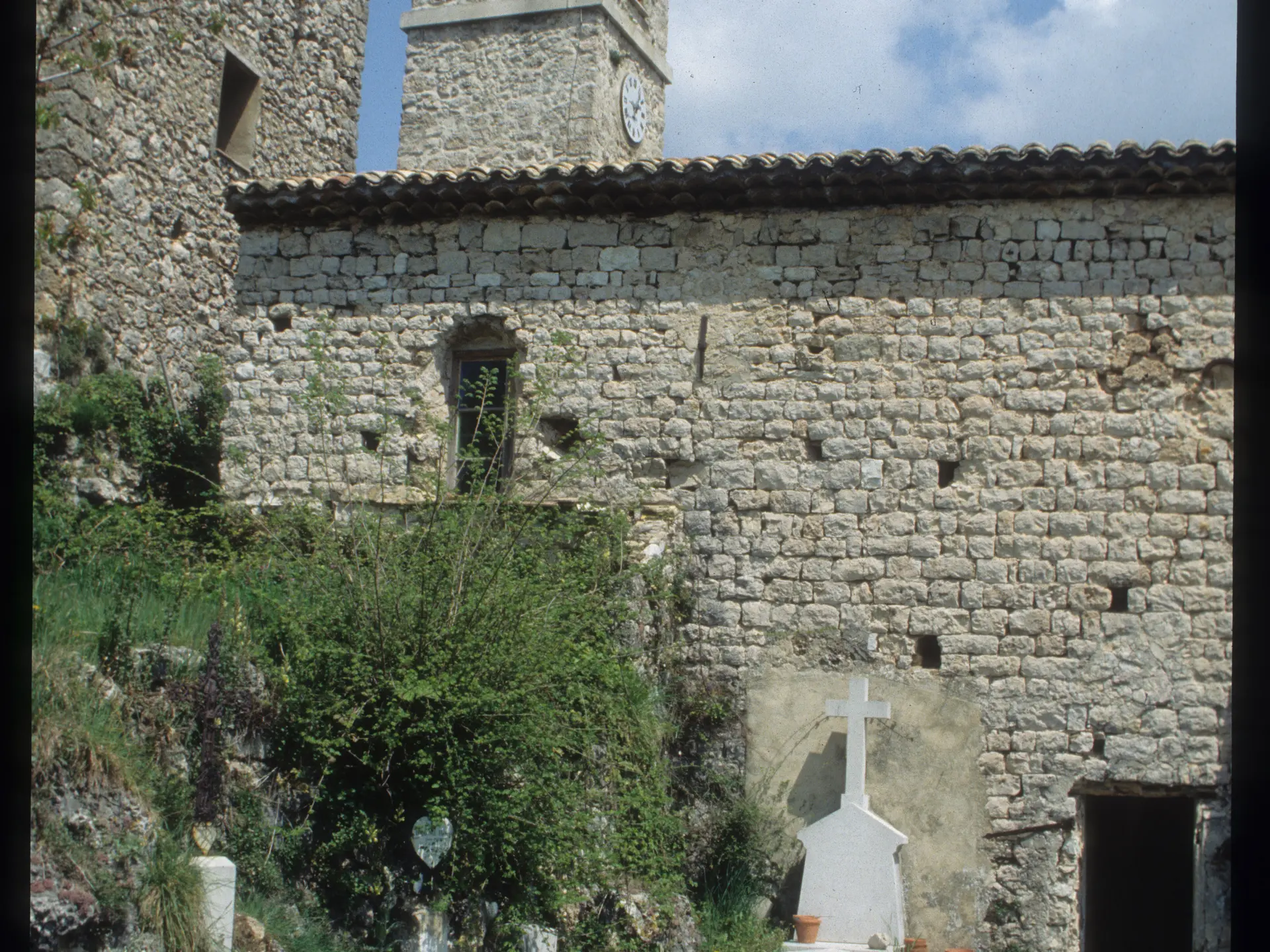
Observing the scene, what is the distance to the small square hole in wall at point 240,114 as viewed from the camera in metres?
14.3

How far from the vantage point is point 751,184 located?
1017 cm

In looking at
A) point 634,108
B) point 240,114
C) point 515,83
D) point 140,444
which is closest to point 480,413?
point 140,444

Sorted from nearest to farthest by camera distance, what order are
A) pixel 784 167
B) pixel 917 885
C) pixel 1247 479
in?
pixel 1247 479 < pixel 917 885 < pixel 784 167

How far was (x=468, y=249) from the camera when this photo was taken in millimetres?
11008

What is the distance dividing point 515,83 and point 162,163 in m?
4.64

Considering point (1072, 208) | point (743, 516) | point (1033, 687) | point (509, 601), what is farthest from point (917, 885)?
point (1072, 208)

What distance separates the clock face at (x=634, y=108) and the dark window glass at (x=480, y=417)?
637cm

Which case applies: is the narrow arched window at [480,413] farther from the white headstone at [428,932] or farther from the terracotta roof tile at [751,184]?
the white headstone at [428,932]

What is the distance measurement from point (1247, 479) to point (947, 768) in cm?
782

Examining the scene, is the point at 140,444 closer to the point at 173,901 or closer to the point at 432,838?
the point at 432,838

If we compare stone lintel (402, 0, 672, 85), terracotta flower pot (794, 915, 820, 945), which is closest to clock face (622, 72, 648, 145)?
stone lintel (402, 0, 672, 85)

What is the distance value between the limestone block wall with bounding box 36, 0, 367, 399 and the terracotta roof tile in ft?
5.28

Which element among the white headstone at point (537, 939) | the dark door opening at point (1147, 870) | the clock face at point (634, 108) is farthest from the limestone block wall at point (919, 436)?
the clock face at point (634, 108)

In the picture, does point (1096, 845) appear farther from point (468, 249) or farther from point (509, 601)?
point (468, 249)
